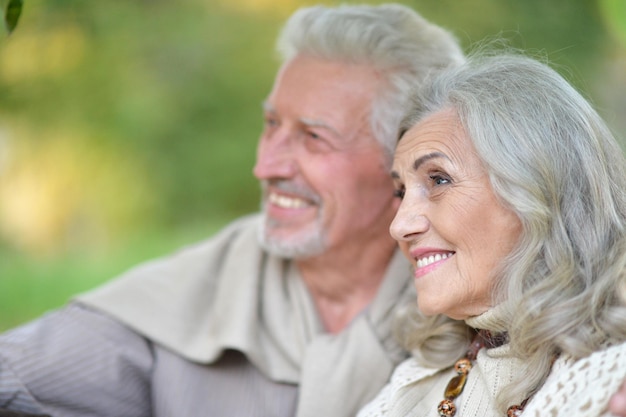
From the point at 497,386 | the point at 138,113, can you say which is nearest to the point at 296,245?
the point at 497,386

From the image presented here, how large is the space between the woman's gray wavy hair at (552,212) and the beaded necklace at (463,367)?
0.48 ft

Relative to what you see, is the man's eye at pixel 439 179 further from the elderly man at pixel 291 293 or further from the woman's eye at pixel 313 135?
the woman's eye at pixel 313 135

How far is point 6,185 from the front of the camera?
5887 millimetres

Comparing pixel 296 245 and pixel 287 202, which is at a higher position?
pixel 287 202

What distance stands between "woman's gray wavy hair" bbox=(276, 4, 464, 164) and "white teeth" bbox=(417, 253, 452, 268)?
86 centimetres

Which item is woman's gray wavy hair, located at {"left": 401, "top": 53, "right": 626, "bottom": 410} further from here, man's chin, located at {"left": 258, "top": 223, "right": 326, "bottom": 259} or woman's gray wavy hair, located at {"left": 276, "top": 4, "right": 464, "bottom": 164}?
man's chin, located at {"left": 258, "top": 223, "right": 326, "bottom": 259}

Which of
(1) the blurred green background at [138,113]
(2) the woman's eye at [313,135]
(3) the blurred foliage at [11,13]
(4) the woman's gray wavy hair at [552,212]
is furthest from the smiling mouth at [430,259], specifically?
(1) the blurred green background at [138,113]

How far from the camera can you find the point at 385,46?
3105 mm

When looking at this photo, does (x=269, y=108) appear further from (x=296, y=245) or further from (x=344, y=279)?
(x=344, y=279)

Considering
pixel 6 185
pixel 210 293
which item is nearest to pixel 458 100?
pixel 210 293

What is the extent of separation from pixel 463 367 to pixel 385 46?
126cm

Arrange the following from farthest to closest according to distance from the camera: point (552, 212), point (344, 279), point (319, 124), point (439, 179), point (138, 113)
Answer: point (138, 113) < point (344, 279) < point (319, 124) < point (439, 179) < point (552, 212)

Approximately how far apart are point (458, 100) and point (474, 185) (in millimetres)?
250

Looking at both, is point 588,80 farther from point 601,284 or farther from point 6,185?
point 6,185
